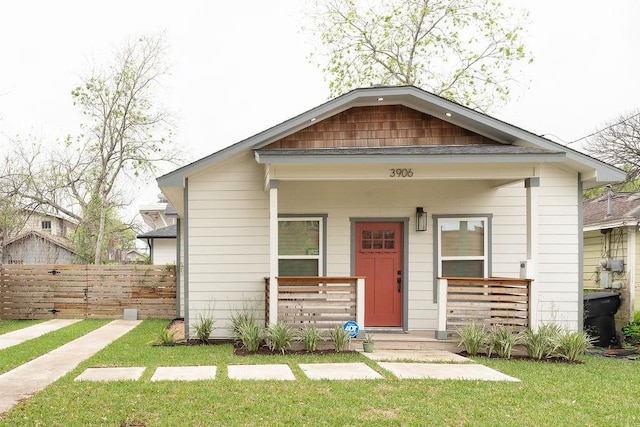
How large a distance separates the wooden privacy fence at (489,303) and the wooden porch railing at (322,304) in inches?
51.8

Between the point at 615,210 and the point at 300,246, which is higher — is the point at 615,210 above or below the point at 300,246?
above

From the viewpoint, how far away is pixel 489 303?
8.44m

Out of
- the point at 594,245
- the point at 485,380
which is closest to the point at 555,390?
the point at 485,380

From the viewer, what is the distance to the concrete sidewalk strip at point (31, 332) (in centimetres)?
955

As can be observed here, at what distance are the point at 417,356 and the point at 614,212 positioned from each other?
7711 mm

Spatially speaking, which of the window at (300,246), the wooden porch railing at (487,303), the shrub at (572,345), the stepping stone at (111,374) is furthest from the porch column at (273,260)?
the shrub at (572,345)

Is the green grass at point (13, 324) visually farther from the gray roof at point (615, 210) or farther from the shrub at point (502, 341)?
the gray roof at point (615, 210)

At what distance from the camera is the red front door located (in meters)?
9.55

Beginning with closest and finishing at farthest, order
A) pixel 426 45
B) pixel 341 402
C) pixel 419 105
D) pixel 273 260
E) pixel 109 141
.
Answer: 1. pixel 341 402
2. pixel 273 260
3. pixel 419 105
4. pixel 426 45
5. pixel 109 141

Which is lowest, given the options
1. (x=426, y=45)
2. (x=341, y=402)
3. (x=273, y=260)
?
(x=341, y=402)

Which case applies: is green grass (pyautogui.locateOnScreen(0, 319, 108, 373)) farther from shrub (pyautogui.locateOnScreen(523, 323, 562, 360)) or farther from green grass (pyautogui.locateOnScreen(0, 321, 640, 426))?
shrub (pyautogui.locateOnScreen(523, 323, 562, 360))

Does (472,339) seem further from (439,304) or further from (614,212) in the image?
(614,212)

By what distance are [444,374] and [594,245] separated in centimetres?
834

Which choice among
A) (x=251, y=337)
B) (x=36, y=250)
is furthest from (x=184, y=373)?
(x=36, y=250)
